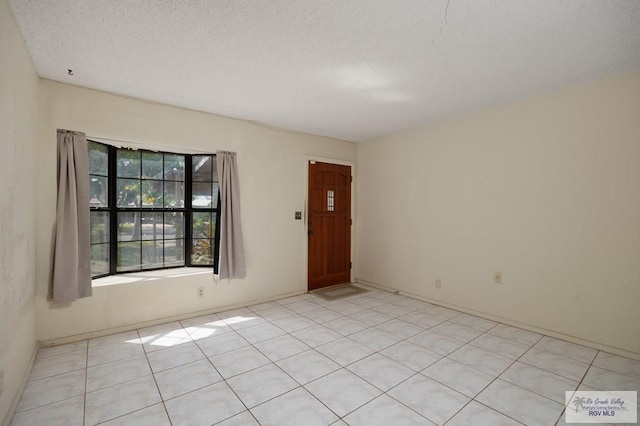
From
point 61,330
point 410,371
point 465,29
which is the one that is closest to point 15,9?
point 61,330

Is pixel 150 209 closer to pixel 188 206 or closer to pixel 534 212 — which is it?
pixel 188 206

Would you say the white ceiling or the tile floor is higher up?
the white ceiling

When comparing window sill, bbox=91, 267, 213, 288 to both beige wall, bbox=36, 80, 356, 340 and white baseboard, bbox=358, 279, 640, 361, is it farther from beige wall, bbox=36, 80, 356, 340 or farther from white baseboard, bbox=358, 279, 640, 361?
white baseboard, bbox=358, 279, 640, 361

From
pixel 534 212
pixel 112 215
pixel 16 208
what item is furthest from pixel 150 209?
pixel 534 212

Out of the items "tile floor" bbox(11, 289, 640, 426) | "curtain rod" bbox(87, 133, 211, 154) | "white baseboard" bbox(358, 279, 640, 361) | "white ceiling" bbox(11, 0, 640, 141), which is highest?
"white ceiling" bbox(11, 0, 640, 141)

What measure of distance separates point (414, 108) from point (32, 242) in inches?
155

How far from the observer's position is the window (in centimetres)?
322

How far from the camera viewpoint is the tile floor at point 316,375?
187 cm

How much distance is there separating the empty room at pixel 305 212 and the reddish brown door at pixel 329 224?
4.4 inches

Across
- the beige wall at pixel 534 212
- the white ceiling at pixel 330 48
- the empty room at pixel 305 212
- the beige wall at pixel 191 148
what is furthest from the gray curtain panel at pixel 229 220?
the beige wall at pixel 534 212

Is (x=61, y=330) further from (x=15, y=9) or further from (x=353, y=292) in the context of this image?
(x=353, y=292)

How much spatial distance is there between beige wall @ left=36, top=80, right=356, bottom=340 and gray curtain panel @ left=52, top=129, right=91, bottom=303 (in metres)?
0.09

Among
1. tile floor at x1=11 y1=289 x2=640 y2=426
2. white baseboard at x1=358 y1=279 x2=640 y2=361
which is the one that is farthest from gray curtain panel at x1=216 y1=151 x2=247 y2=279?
white baseboard at x1=358 y1=279 x2=640 y2=361

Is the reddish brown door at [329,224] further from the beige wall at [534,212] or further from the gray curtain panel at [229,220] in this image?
the gray curtain panel at [229,220]
